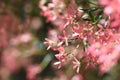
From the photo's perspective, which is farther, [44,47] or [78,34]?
[44,47]

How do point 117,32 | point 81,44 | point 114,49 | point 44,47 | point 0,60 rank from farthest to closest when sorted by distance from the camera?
point 0,60 → point 44,47 → point 81,44 → point 117,32 → point 114,49

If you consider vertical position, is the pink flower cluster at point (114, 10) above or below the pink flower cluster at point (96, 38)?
above

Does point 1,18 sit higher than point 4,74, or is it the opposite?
point 1,18

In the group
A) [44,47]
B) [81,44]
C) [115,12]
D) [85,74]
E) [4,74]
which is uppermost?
[115,12]

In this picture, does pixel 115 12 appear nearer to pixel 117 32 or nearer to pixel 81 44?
pixel 117 32

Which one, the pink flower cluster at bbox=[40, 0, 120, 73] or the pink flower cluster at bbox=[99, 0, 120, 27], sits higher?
the pink flower cluster at bbox=[99, 0, 120, 27]

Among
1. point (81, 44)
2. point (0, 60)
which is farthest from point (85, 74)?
point (81, 44)

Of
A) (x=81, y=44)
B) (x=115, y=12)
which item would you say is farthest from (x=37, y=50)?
(x=115, y=12)

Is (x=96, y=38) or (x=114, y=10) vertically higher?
(x=114, y=10)

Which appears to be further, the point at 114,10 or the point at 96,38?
the point at 96,38

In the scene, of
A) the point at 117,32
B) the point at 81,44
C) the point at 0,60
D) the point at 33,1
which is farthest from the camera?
the point at 0,60
